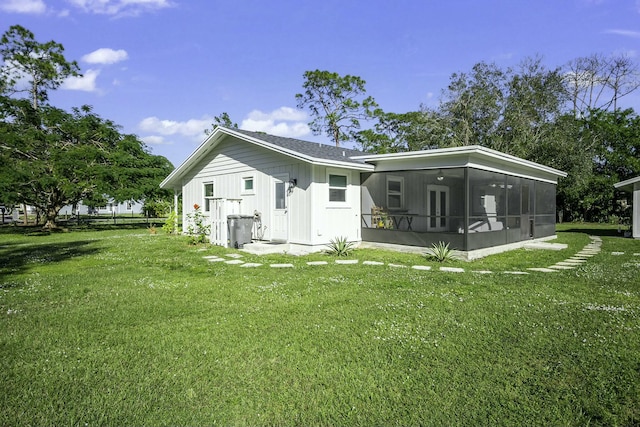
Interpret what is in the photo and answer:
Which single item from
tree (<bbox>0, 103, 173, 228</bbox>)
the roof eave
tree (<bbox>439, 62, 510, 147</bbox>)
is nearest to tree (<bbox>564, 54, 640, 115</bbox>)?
tree (<bbox>439, 62, 510, 147</bbox>)

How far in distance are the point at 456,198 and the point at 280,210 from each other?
6.92 metres

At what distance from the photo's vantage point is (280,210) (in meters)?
11.8

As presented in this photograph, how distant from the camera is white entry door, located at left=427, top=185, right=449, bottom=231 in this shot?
13844mm

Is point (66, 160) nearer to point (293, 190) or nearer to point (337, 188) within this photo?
point (293, 190)

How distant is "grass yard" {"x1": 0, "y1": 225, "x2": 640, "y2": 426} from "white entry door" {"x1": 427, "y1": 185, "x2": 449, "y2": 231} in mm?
7125

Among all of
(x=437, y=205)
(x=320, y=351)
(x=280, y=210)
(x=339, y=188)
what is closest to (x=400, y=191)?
(x=437, y=205)

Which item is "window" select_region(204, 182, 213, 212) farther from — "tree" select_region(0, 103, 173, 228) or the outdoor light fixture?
"tree" select_region(0, 103, 173, 228)

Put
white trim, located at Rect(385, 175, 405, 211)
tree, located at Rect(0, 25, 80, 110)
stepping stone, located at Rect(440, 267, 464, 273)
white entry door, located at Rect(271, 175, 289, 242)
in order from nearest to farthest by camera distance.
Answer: stepping stone, located at Rect(440, 267, 464, 273) → white entry door, located at Rect(271, 175, 289, 242) → white trim, located at Rect(385, 175, 405, 211) → tree, located at Rect(0, 25, 80, 110)

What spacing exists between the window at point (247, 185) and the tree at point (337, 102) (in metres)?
21.7

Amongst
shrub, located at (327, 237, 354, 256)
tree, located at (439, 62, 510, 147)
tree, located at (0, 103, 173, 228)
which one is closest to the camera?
shrub, located at (327, 237, 354, 256)

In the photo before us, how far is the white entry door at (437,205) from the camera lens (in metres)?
13.8

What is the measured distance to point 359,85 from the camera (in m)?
33.6

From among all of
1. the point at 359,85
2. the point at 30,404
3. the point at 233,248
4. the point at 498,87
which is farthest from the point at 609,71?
the point at 30,404

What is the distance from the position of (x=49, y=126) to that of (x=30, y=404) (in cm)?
2307
